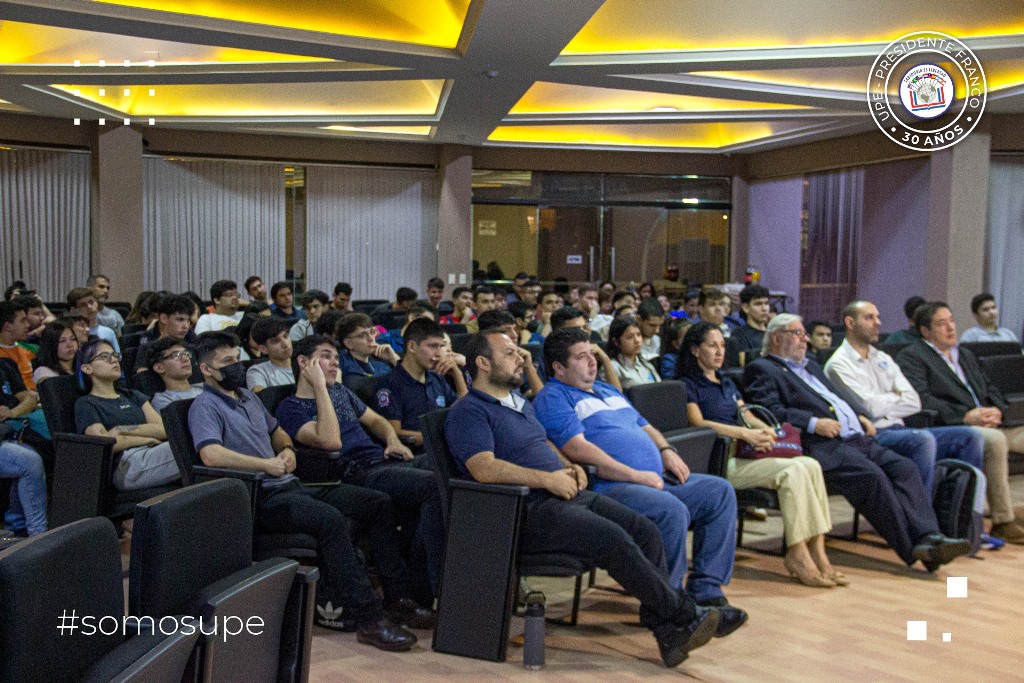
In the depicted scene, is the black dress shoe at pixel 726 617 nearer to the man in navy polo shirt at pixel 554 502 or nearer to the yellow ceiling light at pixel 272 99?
the man in navy polo shirt at pixel 554 502

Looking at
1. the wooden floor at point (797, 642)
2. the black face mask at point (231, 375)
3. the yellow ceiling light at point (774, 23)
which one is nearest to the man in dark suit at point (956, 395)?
the wooden floor at point (797, 642)

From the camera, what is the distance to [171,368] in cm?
464

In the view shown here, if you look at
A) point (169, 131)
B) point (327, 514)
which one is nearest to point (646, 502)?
point (327, 514)

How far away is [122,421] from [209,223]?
8025 millimetres

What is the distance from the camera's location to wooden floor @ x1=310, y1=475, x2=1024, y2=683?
3.51 meters

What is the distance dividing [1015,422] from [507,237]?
25.9ft

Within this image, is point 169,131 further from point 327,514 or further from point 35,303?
point 327,514

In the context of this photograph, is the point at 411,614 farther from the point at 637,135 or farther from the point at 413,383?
the point at 637,135

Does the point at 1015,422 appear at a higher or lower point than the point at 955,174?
lower

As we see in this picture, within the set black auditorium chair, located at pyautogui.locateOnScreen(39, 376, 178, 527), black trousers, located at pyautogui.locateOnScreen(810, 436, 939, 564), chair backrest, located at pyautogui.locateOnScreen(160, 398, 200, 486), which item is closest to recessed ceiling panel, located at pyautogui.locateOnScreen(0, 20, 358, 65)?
black auditorium chair, located at pyautogui.locateOnScreen(39, 376, 178, 527)

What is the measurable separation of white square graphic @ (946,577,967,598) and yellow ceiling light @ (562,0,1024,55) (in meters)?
3.81

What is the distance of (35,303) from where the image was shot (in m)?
6.04

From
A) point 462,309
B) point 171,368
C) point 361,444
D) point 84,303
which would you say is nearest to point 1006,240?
point 462,309

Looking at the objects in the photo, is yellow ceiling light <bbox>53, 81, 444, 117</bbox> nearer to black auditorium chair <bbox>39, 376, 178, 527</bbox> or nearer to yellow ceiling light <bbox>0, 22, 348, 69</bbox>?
yellow ceiling light <bbox>0, 22, 348, 69</bbox>
